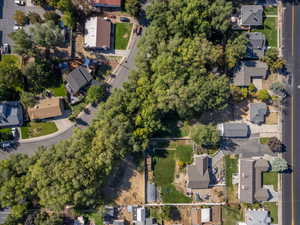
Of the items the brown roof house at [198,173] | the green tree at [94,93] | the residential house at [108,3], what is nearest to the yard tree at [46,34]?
the residential house at [108,3]

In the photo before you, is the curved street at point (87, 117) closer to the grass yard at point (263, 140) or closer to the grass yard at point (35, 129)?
the grass yard at point (35, 129)

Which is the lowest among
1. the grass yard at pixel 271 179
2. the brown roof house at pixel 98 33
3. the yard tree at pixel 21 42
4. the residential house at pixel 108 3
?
the grass yard at pixel 271 179

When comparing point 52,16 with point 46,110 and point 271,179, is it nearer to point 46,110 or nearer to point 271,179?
point 46,110

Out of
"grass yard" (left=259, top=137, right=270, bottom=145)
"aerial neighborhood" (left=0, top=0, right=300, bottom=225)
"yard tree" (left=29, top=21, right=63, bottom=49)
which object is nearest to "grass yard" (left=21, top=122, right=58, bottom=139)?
"aerial neighborhood" (left=0, top=0, right=300, bottom=225)

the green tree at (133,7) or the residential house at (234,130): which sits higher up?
the green tree at (133,7)

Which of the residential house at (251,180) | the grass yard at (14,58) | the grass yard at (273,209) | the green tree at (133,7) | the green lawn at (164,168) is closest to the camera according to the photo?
the green tree at (133,7)

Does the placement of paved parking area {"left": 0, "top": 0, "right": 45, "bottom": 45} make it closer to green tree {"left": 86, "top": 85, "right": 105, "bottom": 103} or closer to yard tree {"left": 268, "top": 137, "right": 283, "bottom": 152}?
green tree {"left": 86, "top": 85, "right": 105, "bottom": 103}
